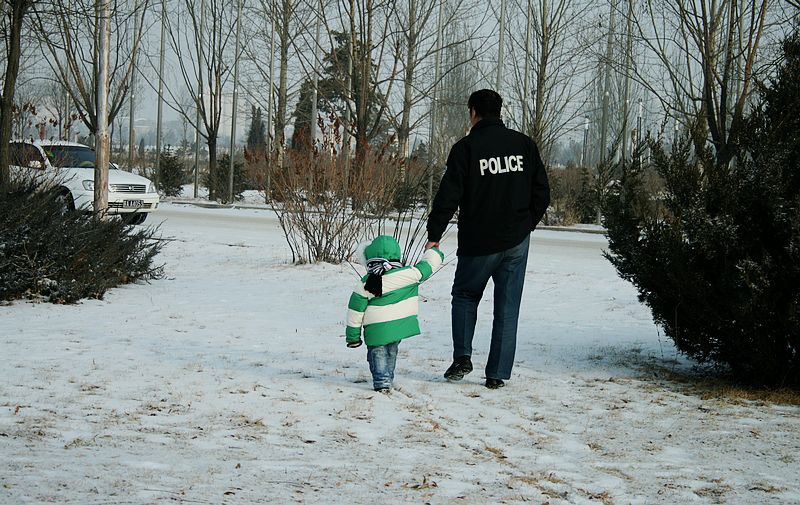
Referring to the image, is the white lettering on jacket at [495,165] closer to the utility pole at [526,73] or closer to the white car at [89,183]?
the white car at [89,183]

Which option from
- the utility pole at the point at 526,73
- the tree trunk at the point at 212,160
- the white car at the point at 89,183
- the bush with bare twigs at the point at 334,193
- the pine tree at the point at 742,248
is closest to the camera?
the pine tree at the point at 742,248

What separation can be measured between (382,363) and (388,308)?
0.34 meters

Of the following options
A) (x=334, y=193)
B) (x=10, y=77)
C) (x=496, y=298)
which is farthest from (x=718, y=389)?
(x=10, y=77)

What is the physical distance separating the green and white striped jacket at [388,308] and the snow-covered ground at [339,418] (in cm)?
38

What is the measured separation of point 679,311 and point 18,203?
19.8 ft

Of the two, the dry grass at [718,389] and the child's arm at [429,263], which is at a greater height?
the child's arm at [429,263]

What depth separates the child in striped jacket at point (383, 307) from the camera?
227 inches

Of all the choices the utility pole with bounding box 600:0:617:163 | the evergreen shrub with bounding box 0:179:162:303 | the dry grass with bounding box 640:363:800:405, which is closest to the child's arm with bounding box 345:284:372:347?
the dry grass with bounding box 640:363:800:405

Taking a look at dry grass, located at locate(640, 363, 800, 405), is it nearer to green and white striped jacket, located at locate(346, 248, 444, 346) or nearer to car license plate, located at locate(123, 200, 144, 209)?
green and white striped jacket, located at locate(346, 248, 444, 346)

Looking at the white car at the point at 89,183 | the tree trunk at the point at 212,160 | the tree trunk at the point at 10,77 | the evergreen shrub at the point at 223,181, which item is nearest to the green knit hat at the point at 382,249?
the tree trunk at the point at 10,77

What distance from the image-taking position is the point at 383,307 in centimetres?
580

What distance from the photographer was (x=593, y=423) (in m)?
5.31

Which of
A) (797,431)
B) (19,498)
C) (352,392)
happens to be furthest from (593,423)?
(19,498)

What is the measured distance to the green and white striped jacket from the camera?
5770 mm
